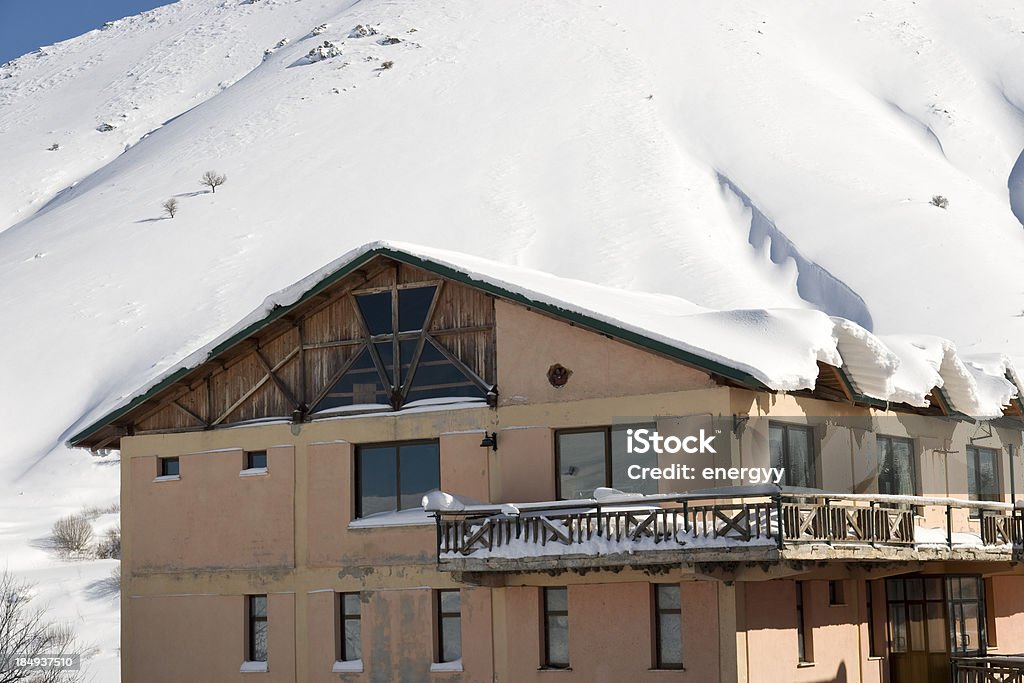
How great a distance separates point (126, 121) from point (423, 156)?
160 ft

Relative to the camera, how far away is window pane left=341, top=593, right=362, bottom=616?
30656mm

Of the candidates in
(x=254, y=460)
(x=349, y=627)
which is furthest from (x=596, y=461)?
(x=254, y=460)

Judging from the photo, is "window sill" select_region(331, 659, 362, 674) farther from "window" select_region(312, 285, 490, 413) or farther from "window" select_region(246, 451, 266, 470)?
"window" select_region(312, 285, 490, 413)

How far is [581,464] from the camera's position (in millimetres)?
28109

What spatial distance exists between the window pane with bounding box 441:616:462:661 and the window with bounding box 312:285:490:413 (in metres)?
4.43

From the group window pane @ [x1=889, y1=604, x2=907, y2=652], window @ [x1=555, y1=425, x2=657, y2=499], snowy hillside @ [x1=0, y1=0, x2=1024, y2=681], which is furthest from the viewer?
snowy hillside @ [x1=0, y1=0, x2=1024, y2=681]

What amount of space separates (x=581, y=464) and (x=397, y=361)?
15.3 feet

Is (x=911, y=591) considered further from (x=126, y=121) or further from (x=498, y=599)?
(x=126, y=121)

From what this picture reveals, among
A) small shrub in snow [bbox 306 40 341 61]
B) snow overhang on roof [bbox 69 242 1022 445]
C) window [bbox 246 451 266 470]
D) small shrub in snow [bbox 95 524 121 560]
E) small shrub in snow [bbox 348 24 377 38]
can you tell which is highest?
small shrub in snow [bbox 348 24 377 38]

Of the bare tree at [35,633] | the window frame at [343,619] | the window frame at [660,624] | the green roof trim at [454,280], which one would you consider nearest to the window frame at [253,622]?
the window frame at [343,619]

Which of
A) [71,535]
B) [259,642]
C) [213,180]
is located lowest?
[259,642]

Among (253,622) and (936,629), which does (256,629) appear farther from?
(936,629)

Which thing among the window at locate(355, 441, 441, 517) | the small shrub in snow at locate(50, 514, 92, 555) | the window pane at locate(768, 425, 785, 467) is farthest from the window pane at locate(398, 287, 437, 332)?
the small shrub in snow at locate(50, 514, 92, 555)

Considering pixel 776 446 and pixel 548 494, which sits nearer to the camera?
pixel 776 446
